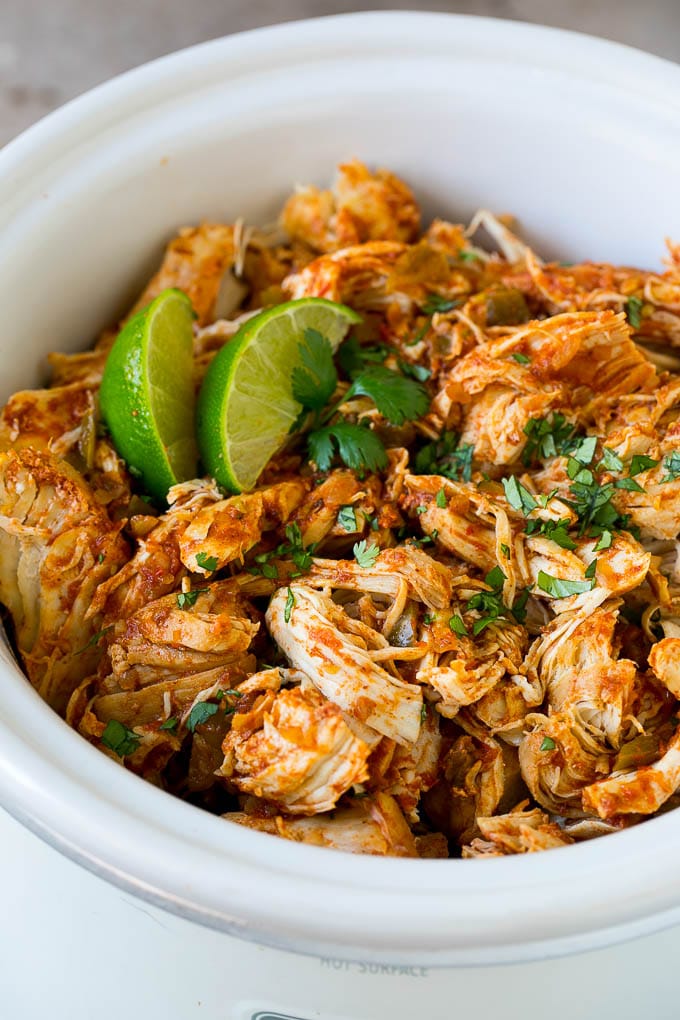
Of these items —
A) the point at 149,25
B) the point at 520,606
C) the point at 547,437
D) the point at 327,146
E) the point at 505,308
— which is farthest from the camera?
the point at 149,25

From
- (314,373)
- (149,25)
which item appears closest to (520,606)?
(314,373)

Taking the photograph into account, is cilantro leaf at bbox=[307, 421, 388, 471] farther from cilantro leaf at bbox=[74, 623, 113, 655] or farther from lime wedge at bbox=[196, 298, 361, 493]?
cilantro leaf at bbox=[74, 623, 113, 655]

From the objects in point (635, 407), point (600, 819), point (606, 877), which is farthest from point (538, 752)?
point (635, 407)

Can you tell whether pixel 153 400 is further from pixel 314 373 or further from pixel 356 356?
pixel 356 356

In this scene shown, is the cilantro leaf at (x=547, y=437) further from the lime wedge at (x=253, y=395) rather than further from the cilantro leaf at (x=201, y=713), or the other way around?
the cilantro leaf at (x=201, y=713)

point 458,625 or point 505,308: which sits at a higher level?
point 505,308

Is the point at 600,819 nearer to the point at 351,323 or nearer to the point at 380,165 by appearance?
the point at 351,323

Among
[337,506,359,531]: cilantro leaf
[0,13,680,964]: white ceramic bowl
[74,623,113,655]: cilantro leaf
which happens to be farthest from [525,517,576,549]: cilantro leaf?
[0,13,680,964]: white ceramic bowl
